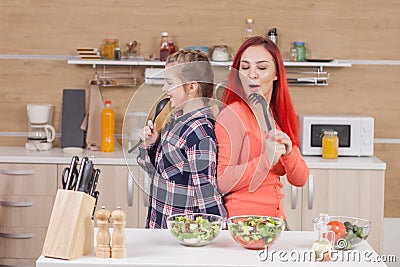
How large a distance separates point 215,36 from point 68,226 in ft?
8.61

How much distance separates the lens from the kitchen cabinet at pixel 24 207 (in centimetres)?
418

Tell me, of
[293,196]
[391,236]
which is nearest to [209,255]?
[293,196]

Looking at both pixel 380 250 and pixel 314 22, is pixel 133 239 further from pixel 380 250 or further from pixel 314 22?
pixel 314 22

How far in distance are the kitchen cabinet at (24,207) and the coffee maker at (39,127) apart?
0.25 meters

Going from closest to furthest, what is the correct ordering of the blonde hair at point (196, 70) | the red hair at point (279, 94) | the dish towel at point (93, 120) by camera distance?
the blonde hair at point (196, 70) < the red hair at point (279, 94) < the dish towel at point (93, 120)

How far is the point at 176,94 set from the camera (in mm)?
2369

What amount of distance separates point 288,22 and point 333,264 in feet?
8.61

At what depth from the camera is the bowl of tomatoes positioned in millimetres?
2213

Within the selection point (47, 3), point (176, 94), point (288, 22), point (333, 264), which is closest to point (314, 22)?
point (288, 22)

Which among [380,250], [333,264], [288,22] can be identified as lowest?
[380,250]

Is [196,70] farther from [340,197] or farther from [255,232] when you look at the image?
[340,197]

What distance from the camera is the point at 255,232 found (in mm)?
2170

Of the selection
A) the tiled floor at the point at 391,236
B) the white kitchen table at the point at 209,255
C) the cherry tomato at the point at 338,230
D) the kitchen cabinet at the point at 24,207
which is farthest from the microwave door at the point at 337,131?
the cherry tomato at the point at 338,230

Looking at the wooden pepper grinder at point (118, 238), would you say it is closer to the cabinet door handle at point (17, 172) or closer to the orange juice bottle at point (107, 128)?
the cabinet door handle at point (17, 172)
